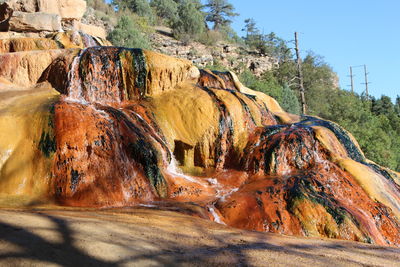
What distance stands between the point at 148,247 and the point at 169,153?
19.1ft

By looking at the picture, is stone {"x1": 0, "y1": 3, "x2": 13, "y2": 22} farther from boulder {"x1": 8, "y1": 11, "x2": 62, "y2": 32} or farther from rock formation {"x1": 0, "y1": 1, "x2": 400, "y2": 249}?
rock formation {"x1": 0, "y1": 1, "x2": 400, "y2": 249}

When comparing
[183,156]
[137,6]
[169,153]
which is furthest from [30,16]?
[137,6]

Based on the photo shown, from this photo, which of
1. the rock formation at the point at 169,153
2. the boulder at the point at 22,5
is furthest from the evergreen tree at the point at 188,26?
the rock formation at the point at 169,153

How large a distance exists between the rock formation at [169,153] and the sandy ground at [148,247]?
2394 millimetres

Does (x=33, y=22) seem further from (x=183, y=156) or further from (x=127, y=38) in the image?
(x=127, y=38)

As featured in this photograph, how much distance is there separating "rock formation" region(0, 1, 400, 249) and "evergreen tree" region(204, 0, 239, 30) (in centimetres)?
4197

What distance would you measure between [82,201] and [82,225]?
299cm

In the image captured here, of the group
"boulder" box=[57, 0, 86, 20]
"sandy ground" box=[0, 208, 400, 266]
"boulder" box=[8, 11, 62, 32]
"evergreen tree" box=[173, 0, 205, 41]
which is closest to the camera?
"sandy ground" box=[0, 208, 400, 266]

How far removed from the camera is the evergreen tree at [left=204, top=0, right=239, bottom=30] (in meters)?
51.5

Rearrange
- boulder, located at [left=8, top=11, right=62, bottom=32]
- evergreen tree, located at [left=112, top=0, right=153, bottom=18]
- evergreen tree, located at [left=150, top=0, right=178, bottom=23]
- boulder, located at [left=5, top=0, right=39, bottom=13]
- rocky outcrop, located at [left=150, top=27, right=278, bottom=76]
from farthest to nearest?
evergreen tree, located at [left=150, top=0, right=178, bottom=23] → evergreen tree, located at [left=112, top=0, right=153, bottom=18] → rocky outcrop, located at [left=150, top=27, right=278, bottom=76] → boulder, located at [left=5, top=0, right=39, bottom=13] → boulder, located at [left=8, top=11, right=62, bottom=32]

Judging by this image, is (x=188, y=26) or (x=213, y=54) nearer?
(x=213, y=54)

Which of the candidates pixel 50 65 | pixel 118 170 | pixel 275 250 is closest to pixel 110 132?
pixel 118 170

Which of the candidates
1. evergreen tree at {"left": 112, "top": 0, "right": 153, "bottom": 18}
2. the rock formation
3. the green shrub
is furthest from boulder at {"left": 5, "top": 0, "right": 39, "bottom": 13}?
evergreen tree at {"left": 112, "top": 0, "right": 153, "bottom": 18}

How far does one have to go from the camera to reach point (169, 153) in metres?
8.70
